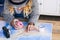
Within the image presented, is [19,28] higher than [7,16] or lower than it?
lower

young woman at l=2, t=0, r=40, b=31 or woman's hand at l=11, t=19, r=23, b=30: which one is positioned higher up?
young woman at l=2, t=0, r=40, b=31

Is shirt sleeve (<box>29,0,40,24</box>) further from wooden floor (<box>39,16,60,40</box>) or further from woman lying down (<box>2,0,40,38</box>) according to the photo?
wooden floor (<box>39,16,60,40</box>)

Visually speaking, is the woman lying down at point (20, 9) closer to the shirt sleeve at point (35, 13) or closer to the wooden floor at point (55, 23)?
the shirt sleeve at point (35, 13)

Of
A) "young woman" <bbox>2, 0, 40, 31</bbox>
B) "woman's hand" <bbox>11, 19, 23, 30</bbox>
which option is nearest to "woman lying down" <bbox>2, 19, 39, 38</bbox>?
"woman's hand" <bbox>11, 19, 23, 30</bbox>

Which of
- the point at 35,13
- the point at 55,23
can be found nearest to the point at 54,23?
the point at 55,23

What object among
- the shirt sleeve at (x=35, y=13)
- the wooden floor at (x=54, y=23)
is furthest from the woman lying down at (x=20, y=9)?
the wooden floor at (x=54, y=23)

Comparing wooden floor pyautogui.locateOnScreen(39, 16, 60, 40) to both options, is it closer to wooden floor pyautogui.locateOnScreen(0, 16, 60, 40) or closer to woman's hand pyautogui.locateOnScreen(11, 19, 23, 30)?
wooden floor pyautogui.locateOnScreen(0, 16, 60, 40)

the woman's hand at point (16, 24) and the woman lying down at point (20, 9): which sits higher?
the woman lying down at point (20, 9)

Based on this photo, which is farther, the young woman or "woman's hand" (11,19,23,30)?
the young woman

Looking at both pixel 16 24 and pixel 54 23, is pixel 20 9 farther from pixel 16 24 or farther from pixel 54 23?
pixel 54 23

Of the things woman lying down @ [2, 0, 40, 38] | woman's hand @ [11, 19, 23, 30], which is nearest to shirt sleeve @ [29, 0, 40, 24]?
woman lying down @ [2, 0, 40, 38]

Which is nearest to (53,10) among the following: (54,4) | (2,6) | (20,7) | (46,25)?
(54,4)

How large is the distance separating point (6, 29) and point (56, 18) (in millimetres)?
661

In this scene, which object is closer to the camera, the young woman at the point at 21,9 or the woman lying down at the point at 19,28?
the woman lying down at the point at 19,28
